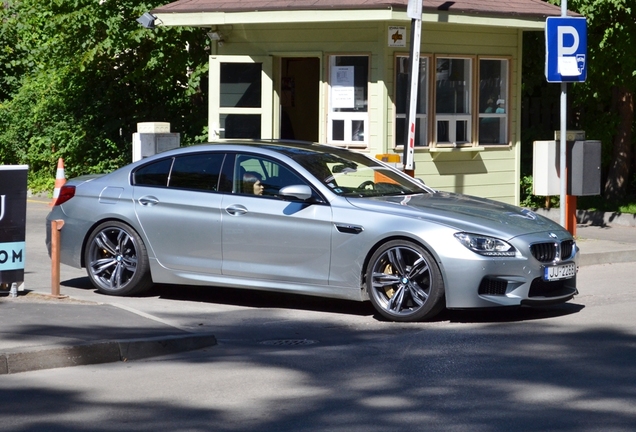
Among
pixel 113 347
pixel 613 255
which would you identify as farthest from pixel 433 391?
pixel 613 255

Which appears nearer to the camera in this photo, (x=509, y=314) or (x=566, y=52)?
(x=509, y=314)

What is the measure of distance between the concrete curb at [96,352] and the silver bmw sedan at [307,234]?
5.24 ft

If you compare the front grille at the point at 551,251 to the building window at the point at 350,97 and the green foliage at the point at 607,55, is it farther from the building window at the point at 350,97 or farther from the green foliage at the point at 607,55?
the green foliage at the point at 607,55

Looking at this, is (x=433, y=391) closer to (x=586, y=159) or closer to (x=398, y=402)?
(x=398, y=402)

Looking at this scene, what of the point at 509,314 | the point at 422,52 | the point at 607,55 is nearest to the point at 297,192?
the point at 509,314

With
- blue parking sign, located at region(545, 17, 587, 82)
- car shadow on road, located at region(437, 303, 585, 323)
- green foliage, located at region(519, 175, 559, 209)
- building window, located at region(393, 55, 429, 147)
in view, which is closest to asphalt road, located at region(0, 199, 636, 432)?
car shadow on road, located at region(437, 303, 585, 323)

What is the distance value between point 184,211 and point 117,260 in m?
0.96

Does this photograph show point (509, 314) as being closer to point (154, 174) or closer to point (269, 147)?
point (269, 147)

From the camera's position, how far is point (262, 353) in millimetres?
8344

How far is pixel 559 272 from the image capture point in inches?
374

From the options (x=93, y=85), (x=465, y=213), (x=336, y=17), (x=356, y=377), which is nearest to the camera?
(x=356, y=377)

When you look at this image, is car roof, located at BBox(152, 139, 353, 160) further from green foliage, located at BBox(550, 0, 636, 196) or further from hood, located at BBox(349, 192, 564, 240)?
green foliage, located at BBox(550, 0, 636, 196)

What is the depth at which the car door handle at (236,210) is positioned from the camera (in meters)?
10.1

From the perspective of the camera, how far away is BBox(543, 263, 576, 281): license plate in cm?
937
